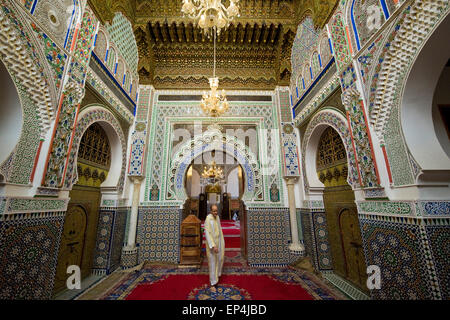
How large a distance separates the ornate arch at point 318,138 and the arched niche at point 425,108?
637 millimetres

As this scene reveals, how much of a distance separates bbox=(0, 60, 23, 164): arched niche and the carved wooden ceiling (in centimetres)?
265

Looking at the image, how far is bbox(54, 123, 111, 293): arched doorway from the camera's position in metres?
2.58

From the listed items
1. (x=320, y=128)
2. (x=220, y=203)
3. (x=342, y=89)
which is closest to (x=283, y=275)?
(x=320, y=128)

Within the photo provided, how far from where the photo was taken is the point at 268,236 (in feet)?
12.3

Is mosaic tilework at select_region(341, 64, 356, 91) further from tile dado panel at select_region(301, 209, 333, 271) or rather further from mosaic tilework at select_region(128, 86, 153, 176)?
mosaic tilework at select_region(128, 86, 153, 176)

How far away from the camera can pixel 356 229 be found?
2605 mm

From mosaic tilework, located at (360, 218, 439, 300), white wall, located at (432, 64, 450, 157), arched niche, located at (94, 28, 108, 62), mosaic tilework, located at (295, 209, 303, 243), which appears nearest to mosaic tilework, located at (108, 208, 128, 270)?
arched niche, located at (94, 28, 108, 62)

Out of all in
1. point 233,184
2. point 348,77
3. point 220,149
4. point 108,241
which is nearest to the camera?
point 348,77

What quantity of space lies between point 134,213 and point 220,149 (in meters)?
2.25

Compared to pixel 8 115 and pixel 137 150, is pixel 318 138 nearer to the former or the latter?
pixel 137 150

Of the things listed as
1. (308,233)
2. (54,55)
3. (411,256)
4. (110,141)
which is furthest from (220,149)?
(411,256)

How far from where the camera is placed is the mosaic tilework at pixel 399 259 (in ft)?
4.89

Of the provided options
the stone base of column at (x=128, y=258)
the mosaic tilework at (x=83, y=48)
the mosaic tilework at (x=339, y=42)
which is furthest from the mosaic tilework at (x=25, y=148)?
the mosaic tilework at (x=339, y=42)
